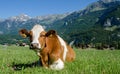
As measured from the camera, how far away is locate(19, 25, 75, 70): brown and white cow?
1052cm

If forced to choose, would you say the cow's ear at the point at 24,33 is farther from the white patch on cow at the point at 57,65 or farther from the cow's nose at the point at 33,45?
the white patch on cow at the point at 57,65

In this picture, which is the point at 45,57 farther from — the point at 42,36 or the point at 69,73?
the point at 69,73

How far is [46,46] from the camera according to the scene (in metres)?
11.1

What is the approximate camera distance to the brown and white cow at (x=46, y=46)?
10.5 meters

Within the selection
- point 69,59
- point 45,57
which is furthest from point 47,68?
point 69,59

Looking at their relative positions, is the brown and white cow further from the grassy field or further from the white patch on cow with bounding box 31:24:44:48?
the grassy field

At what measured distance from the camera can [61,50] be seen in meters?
11.8

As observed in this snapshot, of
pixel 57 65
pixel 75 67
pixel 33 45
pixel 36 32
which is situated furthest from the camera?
pixel 57 65

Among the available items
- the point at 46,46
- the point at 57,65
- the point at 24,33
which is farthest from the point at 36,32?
the point at 57,65

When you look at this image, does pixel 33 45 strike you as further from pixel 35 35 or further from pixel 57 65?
pixel 57 65

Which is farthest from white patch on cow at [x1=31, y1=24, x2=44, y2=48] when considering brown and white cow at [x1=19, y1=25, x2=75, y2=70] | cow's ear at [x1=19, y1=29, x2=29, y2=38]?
cow's ear at [x1=19, y1=29, x2=29, y2=38]

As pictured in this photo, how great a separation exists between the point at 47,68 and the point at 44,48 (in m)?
0.74

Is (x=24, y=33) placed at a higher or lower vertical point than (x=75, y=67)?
higher

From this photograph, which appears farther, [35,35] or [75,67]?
[75,67]
